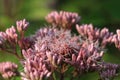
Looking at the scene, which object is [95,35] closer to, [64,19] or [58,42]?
[64,19]

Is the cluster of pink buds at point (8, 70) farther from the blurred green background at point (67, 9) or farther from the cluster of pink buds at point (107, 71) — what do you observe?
the blurred green background at point (67, 9)

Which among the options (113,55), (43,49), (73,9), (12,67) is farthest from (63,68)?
(73,9)

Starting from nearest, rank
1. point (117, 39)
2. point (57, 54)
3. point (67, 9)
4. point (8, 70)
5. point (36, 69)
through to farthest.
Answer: point (36, 69), point (57, 54), point (8, 70), point (117, 39), point (67, 9)

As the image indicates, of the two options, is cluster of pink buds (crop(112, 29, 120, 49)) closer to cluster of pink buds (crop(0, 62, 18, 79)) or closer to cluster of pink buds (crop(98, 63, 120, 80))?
cluster of pink buds (crop(98, 63, 120, 80))

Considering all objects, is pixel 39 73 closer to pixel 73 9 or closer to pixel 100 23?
pixel 100 23

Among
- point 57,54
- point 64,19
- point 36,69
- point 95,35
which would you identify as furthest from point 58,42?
point 64,19

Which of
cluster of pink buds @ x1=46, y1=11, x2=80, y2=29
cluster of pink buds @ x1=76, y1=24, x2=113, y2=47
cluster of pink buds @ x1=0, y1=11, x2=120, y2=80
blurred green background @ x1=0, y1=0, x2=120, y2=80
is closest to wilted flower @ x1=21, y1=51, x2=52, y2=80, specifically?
cluster of pink buds @ x1=0, y1=11, x2=120, y2=80

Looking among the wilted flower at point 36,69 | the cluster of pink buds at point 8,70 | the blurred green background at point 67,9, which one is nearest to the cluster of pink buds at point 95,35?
the cluster of pink buds at point 8,70

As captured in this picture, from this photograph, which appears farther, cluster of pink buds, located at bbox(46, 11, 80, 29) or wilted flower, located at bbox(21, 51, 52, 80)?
cluster of pink buds, located at bbox(46, 11, 80, 29)
